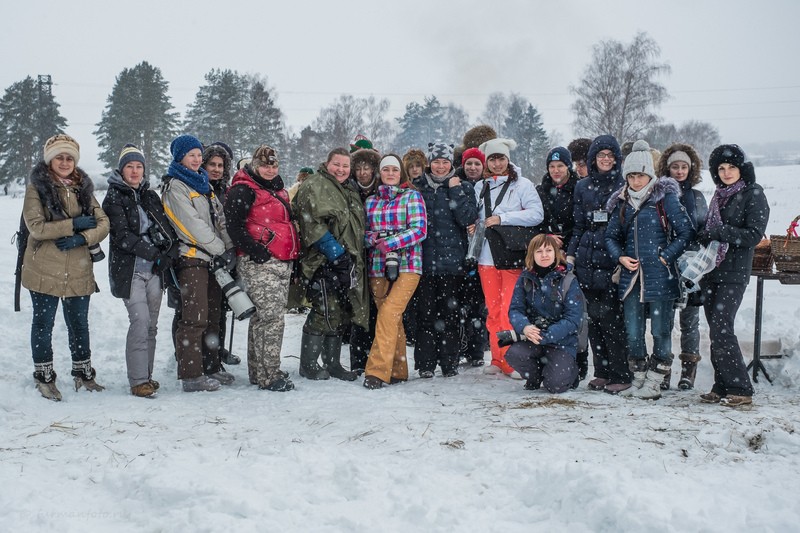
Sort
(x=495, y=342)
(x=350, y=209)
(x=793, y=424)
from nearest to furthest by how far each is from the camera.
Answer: (x=793, y=424)
(x=350, y=209)
(x=495, y=342)

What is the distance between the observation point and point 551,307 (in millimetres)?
5211

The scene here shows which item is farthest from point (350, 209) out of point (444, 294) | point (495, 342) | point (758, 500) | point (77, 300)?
point (758, 500)

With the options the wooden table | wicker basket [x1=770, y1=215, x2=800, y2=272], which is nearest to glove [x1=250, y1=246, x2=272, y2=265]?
the wooden table

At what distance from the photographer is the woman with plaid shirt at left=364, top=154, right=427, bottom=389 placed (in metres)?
5.50

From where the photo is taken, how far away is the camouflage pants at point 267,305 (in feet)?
17.2

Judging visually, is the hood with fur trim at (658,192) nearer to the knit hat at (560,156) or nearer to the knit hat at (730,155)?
the knit hat at (730,155)

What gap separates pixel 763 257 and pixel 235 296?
545 cm

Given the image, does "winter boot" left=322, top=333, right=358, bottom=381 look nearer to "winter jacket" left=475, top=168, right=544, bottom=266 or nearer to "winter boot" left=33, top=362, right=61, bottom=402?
"winter jacket" left=475, top=168, right=544, bottom=266

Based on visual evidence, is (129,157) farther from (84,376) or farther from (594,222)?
(594,222)

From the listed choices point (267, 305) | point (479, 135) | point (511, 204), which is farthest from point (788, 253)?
point (267, 305)

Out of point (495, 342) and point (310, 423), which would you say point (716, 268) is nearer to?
point (495, 342)

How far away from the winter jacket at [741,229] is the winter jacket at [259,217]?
145 inches

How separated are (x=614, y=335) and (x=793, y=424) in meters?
1.60

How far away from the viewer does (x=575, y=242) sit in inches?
215
